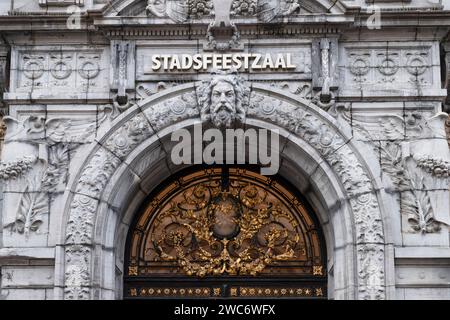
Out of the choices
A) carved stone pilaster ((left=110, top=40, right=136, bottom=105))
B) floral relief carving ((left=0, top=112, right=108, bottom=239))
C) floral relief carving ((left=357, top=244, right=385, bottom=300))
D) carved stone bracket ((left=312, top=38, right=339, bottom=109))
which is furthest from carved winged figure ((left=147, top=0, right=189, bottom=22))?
floral relief carving ((left=357, top=244, right=385, bottom=300))

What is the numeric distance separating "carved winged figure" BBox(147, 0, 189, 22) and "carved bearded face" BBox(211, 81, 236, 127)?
1.15 metres

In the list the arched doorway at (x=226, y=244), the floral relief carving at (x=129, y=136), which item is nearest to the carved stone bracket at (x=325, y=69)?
the arched doorway at (x=226, y=244)

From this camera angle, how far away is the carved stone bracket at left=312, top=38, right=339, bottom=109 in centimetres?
1597

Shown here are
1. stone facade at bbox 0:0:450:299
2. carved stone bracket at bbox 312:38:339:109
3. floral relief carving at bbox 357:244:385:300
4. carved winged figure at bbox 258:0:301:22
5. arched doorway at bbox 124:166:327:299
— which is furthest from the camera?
arched doorway at bbox 124:166:327:299

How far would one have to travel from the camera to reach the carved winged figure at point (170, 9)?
16.2 meters

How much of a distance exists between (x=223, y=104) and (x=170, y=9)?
1.62 meters

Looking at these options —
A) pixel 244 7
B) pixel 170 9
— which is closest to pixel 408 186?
pixel 244 7

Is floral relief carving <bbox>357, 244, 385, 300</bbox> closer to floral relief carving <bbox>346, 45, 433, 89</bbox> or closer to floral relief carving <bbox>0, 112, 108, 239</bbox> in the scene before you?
floral relief carving <bbox>346, 45, 433, 89</bbox>

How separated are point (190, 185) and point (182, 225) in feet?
2.11

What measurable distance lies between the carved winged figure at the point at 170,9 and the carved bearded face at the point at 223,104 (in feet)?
3.79

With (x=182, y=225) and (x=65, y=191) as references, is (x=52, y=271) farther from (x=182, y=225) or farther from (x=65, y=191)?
(x=182, y=225)

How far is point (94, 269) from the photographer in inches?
608

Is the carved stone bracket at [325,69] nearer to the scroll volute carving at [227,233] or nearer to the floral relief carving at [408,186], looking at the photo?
the floral relief carving at [408,186]
